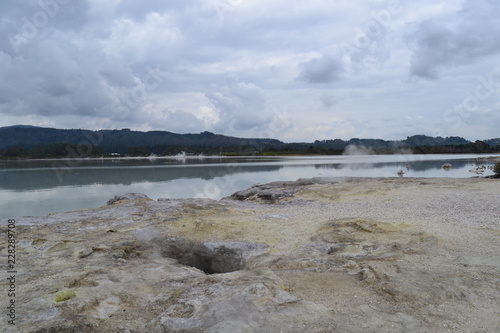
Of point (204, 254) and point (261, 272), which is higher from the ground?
point (261, 272)

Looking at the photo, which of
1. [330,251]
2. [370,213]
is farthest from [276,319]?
[370,213]

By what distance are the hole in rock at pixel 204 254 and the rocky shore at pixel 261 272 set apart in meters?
0.03

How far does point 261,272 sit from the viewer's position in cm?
727

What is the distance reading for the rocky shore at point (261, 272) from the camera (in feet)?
17.7

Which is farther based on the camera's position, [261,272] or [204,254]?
[204,254]

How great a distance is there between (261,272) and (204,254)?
3523mm

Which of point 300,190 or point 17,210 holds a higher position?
point 300,190

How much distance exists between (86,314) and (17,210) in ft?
73.2

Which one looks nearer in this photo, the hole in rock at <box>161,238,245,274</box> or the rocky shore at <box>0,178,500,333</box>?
the rocky shore at <box>0,178,500,333</box>

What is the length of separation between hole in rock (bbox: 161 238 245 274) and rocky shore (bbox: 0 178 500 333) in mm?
33

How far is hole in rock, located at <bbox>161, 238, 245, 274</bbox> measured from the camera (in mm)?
9798

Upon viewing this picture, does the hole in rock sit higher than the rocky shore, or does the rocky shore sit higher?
the rocky shore

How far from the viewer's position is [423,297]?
5984 millimetres

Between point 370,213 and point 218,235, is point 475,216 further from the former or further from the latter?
point 218,235
